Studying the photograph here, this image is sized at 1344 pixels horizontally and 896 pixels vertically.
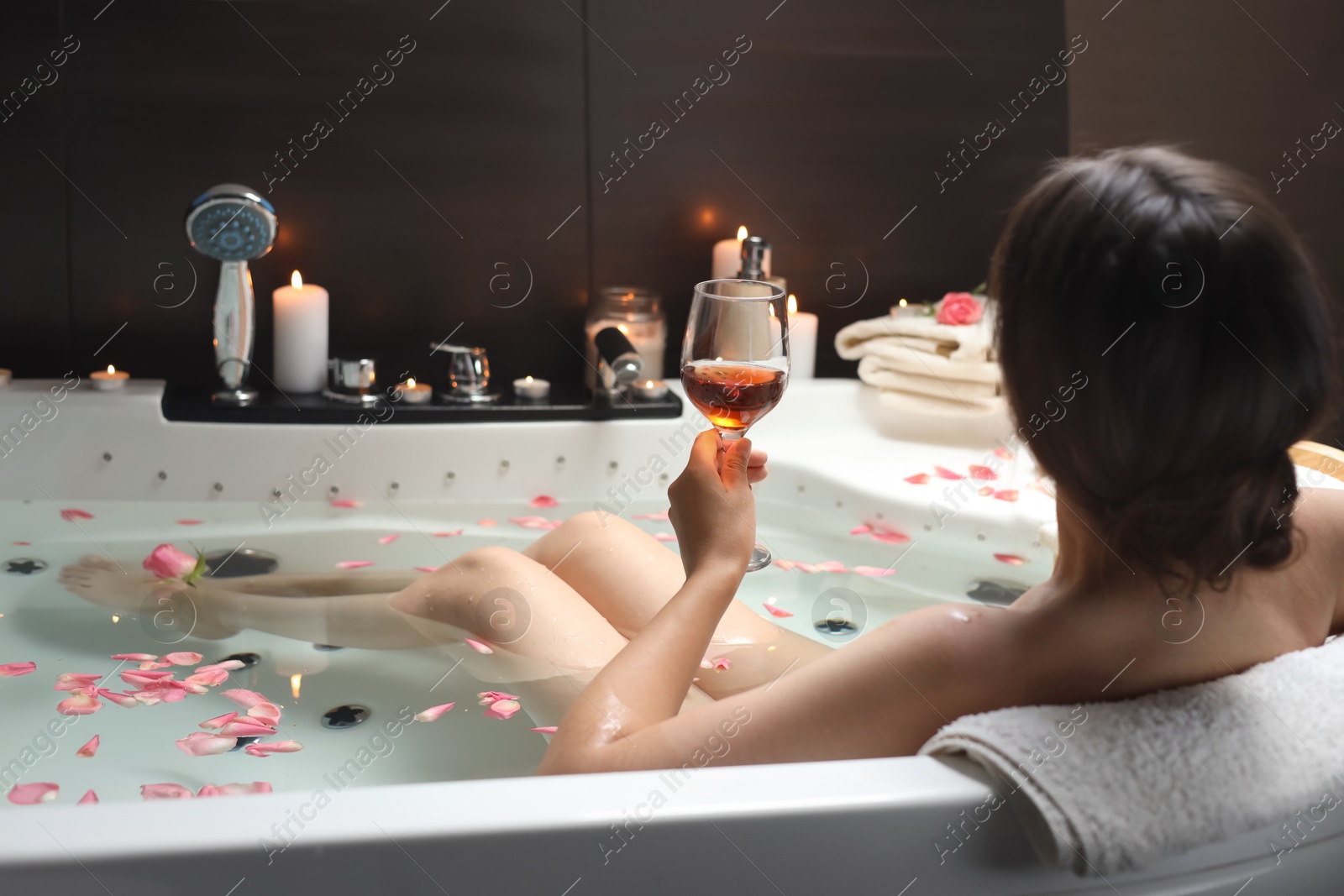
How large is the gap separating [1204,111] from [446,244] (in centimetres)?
154

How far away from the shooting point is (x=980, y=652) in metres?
0.68

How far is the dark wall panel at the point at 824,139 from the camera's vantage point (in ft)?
A: 6.65

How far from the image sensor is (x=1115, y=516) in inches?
25.5

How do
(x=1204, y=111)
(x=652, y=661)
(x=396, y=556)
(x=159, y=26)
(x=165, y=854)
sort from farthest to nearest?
(x=1204, y=111), (x=159, y=26), (x=396, y=556), (x=652, y=661), (x=165, y=854)

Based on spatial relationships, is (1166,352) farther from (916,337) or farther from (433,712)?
(916,337)

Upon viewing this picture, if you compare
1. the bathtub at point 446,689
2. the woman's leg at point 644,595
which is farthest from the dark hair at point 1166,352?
the woman's leg at point 644,595

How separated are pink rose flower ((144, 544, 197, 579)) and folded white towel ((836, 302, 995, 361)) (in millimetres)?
1174

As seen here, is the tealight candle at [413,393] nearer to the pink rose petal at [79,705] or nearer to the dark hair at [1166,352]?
the pink rose petal at [79,705]

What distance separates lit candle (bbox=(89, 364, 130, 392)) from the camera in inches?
69.0

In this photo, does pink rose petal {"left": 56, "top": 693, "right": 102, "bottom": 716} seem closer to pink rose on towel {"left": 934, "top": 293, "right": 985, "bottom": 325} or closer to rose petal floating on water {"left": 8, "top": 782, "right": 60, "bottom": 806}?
rose petal floating on water {"left": 8, "top": 782, "right": 60, "bottom": 806}

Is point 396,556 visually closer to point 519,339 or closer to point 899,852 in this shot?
point 519,339

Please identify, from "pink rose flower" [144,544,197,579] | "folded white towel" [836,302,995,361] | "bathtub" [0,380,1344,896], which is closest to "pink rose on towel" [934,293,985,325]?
"folded white towel" [836,302,995,361]

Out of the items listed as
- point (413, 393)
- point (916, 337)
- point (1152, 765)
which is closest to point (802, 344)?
point (916, 337)

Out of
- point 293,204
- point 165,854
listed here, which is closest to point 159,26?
point 293,204
